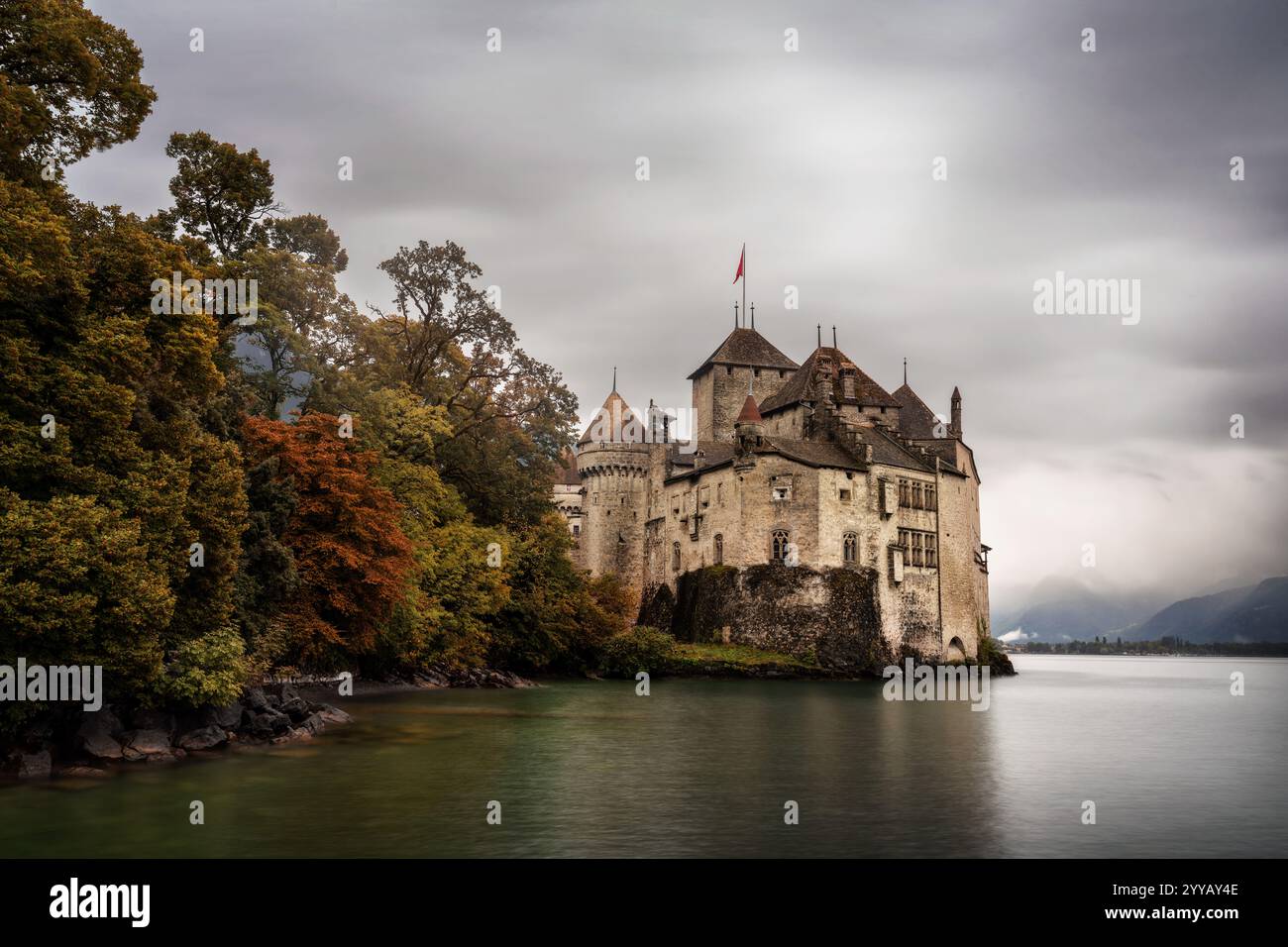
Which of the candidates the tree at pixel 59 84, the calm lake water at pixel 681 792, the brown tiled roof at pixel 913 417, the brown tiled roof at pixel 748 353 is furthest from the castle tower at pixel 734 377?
the tree at pixel 59 84

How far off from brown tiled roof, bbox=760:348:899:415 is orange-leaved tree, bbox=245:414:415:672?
43.3 meters

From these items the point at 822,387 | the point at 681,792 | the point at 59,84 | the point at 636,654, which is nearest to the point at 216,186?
the point at 59,84

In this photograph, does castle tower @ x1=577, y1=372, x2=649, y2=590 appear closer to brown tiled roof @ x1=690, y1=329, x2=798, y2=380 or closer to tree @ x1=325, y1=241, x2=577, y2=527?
brown tiled roof @ x1=690, y1=329, x2=798, y2=380

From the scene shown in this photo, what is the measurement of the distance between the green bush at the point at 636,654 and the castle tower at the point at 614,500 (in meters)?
19.8

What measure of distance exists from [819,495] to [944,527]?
10.8 m

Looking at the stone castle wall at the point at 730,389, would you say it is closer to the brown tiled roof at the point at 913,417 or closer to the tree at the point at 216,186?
the brown tiled roof at the point at 913,417

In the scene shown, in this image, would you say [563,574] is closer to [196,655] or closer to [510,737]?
[510,737]

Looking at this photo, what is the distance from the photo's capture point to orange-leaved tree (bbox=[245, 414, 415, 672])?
3522cm

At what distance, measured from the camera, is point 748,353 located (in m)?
86.6

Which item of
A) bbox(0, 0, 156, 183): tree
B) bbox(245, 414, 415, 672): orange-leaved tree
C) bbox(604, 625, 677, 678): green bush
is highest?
bbox(0, 0, 156, 183): tree

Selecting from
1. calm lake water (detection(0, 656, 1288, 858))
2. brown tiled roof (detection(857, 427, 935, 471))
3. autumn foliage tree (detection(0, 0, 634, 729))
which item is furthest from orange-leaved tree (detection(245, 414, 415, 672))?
brown tiled roof (detection(857, 427, 935, 471))

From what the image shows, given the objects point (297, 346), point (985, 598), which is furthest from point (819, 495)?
point (297, 346)

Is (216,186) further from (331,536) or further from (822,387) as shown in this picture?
(822,387)

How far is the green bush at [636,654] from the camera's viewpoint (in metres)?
63.4
